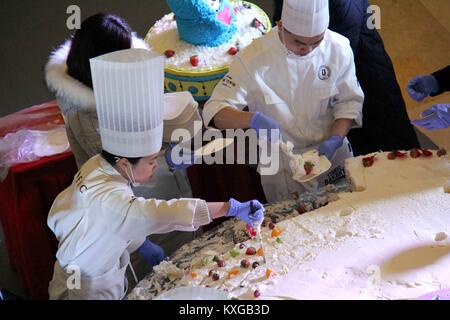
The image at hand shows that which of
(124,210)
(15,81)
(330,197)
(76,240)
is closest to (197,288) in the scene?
(124,210)

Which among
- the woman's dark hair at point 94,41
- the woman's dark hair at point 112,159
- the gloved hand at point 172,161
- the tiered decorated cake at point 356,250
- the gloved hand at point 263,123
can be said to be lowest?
the gloved hand at point 172,161

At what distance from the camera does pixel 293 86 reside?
7.10ft

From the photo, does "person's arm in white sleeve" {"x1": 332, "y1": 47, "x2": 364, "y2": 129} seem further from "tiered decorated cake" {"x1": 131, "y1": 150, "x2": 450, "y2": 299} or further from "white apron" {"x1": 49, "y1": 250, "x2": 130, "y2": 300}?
"white apron" {"x1": 49, "y1": 250, "x2": 130, "y2": 300}

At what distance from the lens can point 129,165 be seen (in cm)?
182

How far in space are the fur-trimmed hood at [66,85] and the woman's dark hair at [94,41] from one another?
3 cm

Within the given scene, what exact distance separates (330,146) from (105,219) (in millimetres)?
812

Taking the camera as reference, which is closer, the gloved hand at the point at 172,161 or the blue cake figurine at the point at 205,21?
the gloved hand at the point at 172,161

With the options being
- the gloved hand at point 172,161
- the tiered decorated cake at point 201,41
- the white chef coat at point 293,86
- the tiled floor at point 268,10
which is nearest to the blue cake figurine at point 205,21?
the tiered decorated cake at point 201,41

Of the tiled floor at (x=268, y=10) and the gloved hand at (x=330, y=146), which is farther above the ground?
the gloved hand at (x=330, y=146)

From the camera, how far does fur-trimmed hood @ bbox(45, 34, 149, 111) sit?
217 centimetres

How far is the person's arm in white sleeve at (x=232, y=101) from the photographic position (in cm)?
215

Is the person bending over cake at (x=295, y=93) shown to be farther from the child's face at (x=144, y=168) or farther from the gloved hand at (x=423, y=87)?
the child's face at (x=144, y=168)

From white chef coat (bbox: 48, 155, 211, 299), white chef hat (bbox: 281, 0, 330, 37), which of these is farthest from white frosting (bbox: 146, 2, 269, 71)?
white chef coat (bbox: 48, 155, 211, 299)

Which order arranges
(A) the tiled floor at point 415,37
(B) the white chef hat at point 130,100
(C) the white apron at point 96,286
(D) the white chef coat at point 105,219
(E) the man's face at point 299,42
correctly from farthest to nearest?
(A) the tiled floor at point 415,37
(E) the man's face at point 299,42
(C) the white apron at point 96,286
(D) the white chef coat at point 105,219
(B) the white chef hat at point 130,100
